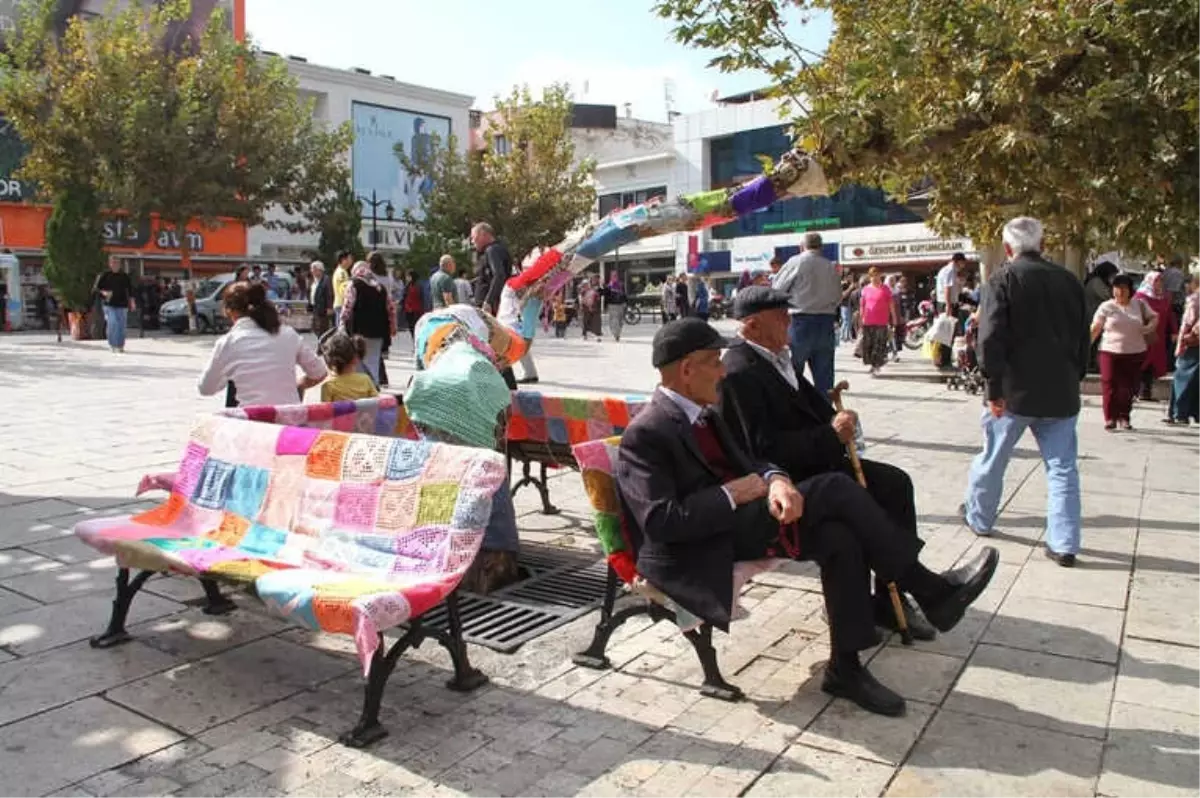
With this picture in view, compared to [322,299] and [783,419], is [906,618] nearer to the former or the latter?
[783,419]

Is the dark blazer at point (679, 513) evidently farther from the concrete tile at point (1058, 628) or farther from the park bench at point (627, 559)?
the concrete tile at point (1058, 628)

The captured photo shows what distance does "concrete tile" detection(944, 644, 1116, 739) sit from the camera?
3395mm

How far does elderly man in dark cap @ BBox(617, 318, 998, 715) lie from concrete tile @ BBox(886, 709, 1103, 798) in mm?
250

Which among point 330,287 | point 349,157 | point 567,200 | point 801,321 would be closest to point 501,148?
point 349,157

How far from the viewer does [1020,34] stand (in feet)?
16.1

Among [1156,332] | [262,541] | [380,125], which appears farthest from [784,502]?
[380,125]

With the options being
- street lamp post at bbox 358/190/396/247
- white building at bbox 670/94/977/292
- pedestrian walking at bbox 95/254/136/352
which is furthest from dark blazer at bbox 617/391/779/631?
street lamp post at bbox 358/190/396/247

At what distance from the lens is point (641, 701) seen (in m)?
3.60

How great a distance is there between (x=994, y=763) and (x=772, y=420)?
5.04 feet

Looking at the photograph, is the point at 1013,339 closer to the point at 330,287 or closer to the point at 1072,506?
the point at 1072,506

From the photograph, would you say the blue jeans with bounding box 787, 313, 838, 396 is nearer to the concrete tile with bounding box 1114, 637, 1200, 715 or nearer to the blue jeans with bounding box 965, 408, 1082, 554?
the blue jeans with bounding box 965, 408, 1082, 554

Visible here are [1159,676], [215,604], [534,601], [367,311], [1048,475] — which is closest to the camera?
[1159,676]

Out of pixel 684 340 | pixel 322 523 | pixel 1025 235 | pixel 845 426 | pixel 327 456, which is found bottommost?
pixel 322 523

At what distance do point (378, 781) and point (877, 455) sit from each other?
6.19 metres
